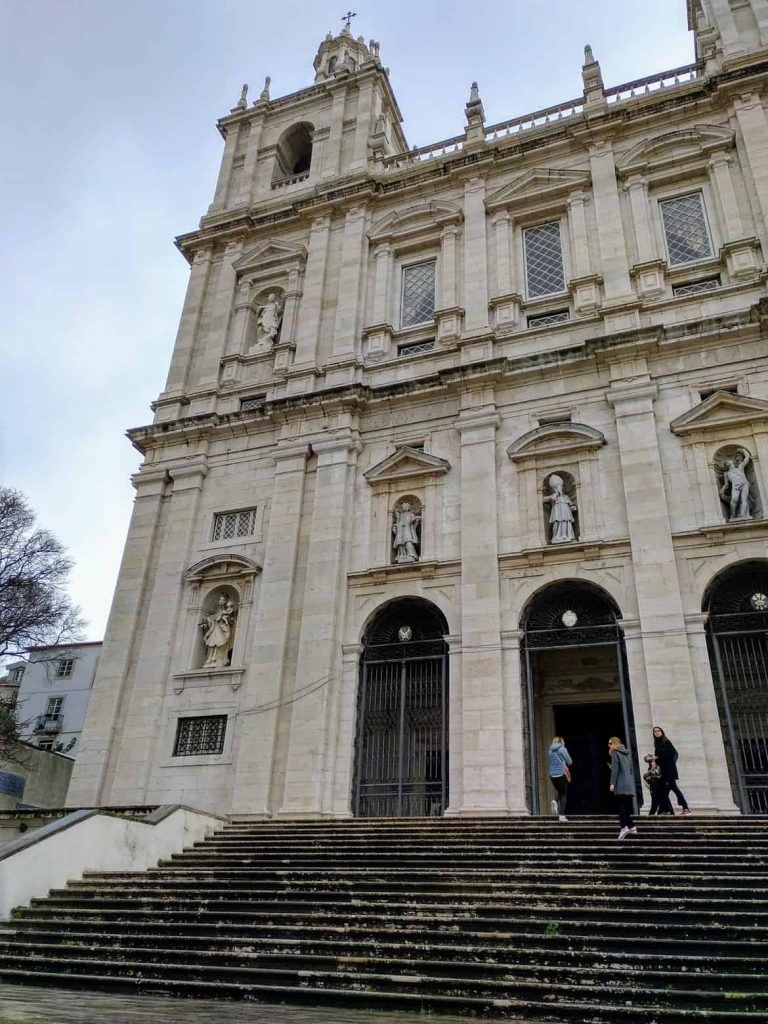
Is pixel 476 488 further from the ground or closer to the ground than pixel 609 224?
closer to the ground

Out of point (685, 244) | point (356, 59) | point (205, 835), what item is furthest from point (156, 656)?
point (356, 59)

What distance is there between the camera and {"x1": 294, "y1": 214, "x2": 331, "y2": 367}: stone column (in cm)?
2259

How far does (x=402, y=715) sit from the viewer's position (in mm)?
17094

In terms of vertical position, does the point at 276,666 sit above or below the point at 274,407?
below

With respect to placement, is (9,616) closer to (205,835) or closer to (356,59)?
(205,835)

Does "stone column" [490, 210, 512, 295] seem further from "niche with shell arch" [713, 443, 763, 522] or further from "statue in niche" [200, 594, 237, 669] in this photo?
"statue in niche" [200, 594, 237, 669]

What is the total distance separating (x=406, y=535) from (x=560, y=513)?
3.69 meters

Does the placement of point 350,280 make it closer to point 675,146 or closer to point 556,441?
point 556,441

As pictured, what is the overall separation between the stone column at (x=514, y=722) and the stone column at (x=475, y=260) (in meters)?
8.65

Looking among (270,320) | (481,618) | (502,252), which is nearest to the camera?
(481,618)

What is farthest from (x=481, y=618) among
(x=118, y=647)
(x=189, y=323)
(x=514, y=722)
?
(x=189, y=323)

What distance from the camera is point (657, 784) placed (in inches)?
493

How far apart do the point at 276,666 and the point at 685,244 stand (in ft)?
49.2

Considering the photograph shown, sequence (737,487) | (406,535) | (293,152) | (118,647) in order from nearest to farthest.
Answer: (737,487) < (406,535) < (118,647) < (293,152)
